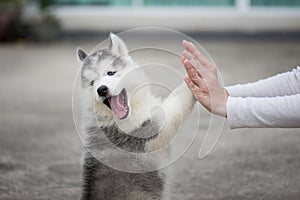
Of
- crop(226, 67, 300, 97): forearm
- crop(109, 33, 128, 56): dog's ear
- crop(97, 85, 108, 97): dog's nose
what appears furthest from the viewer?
crop(226, 67, 300, 97): forearm

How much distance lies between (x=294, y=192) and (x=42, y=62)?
5.38 m

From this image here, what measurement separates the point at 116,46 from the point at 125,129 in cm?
33

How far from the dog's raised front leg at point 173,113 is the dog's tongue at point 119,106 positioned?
168mm

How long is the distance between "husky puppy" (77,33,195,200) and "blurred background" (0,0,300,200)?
54 centimetres

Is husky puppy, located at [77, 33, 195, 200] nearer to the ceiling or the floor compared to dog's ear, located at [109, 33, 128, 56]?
nearer to the floor

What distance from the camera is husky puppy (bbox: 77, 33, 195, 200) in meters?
2.68

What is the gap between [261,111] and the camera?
107 inches

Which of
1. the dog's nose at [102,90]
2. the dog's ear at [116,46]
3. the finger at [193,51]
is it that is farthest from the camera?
the finger at [193,51]

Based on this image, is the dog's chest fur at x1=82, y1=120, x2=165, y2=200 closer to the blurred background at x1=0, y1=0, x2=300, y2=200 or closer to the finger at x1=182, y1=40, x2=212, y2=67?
the finger at x1=182, y1=40, x2=212, y2=67

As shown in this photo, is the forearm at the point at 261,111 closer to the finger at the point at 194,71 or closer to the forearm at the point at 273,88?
the finger at the point at 194,71

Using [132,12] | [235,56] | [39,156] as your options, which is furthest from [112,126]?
[132,12]

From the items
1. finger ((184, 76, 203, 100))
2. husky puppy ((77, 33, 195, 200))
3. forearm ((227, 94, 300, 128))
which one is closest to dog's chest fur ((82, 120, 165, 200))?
husky puppy ((77, 33, 195, 200))

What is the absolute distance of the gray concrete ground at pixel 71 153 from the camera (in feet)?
12.7

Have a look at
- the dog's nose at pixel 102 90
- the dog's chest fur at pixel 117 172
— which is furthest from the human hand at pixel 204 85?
the dog's nose at pixel 102 90
